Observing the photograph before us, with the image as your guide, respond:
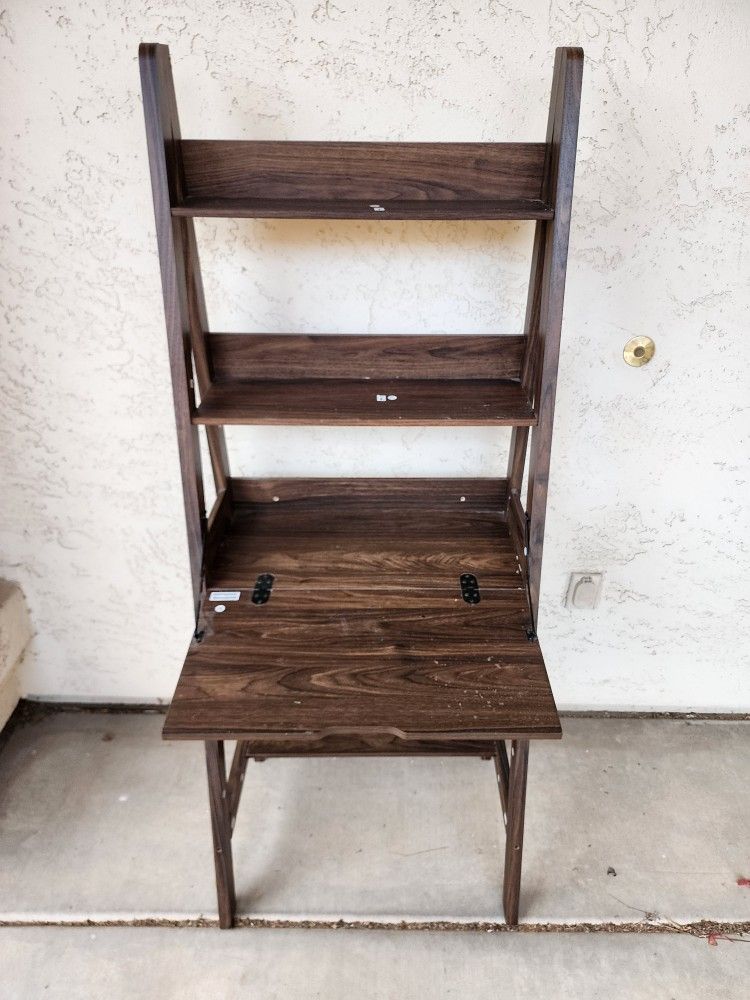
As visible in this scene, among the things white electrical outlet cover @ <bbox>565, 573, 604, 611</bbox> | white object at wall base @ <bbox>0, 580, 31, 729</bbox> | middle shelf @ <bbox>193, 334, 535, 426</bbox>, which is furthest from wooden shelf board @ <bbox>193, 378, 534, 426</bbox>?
white object at wall base @ <bbox>0, 580, 31, 729</bbox>

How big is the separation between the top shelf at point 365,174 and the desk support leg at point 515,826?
1054mm

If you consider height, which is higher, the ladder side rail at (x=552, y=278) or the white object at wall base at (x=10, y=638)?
the ladder side rail at (x=552, y=278)

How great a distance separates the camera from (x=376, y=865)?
1.82 meters

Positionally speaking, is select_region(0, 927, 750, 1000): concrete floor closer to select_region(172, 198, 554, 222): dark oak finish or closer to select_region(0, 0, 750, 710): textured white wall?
select_region(0, 0, 750, 710): textured white wall

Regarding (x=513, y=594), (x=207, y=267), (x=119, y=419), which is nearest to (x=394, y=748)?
(x=513, y=594)

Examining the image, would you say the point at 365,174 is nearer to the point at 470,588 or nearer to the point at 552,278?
the point at 552,278

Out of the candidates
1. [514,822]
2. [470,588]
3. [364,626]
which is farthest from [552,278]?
[514,822]

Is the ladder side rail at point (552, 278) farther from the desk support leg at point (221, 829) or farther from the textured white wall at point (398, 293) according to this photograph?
the desk support leg at point (221, 829)

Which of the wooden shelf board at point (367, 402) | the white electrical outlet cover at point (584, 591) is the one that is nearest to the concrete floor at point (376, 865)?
the white electrical outlet cover at point (584, 591)

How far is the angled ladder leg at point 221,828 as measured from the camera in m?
1.55

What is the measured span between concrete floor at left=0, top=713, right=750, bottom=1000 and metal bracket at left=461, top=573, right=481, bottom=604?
67cm

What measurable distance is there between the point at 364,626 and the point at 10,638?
1.04 meters

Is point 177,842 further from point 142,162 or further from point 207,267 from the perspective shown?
point 142,162

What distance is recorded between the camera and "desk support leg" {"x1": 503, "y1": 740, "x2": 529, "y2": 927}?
5.09 ft
